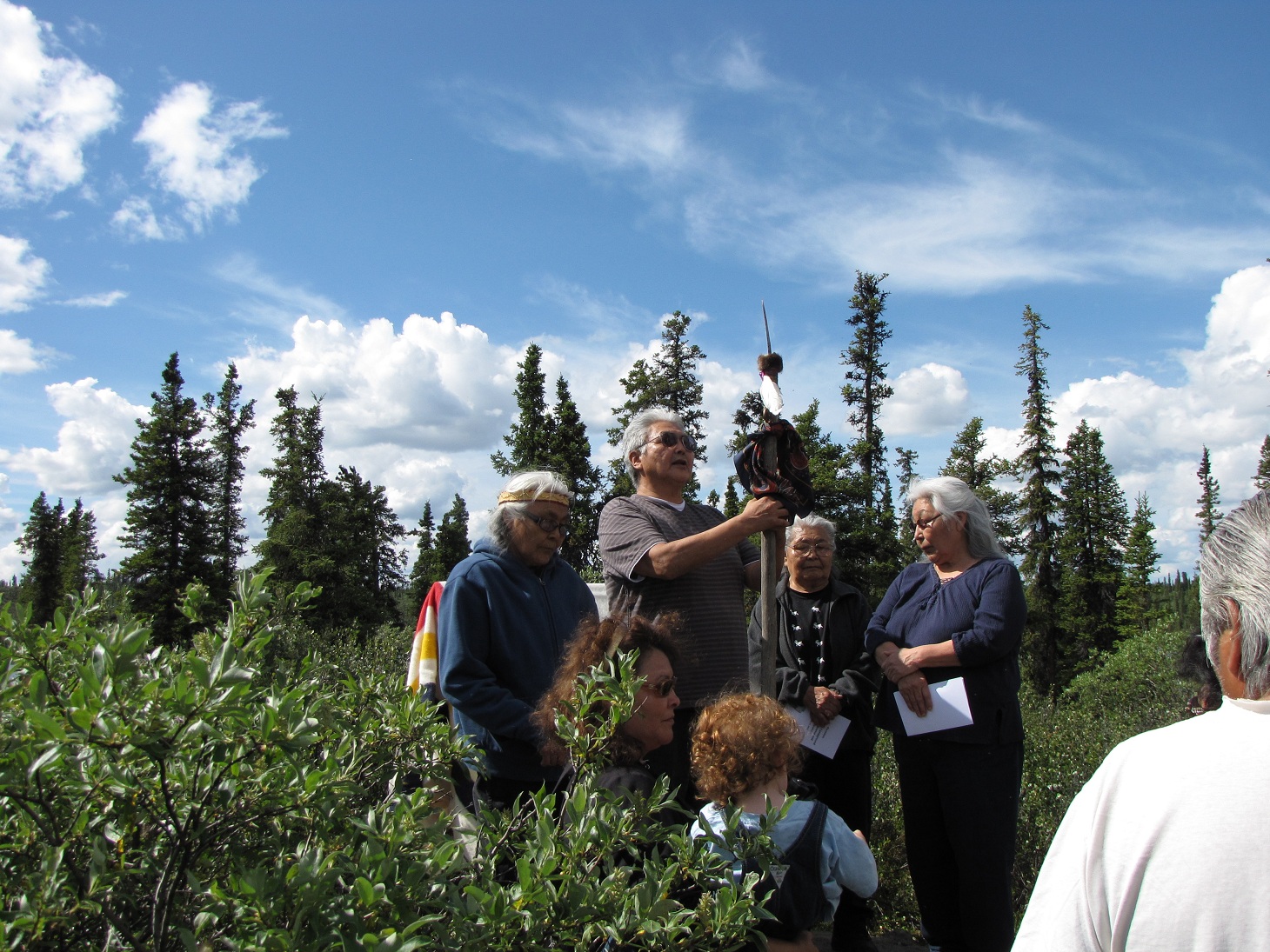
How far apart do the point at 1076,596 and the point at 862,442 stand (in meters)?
13.7

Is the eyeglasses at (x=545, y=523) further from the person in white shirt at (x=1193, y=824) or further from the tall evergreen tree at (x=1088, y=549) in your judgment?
the tall evergreen tree at (x=1088, y=549)

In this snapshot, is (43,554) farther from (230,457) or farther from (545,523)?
(545,523)

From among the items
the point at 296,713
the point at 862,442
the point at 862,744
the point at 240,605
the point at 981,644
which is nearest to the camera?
the point at 296,713

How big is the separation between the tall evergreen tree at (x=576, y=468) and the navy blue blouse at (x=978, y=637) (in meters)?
25.6

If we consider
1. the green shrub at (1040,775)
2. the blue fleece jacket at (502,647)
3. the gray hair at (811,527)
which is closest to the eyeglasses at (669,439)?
the blue fleece jacket at (502,647)

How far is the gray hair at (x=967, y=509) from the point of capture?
141 inches

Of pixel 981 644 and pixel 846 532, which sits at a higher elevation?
pixel 846 532

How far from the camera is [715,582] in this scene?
11.4ft

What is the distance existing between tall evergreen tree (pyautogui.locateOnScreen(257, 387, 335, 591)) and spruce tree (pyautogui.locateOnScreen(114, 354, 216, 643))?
8.07 feet

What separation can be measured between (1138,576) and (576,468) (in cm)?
2620

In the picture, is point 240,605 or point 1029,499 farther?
point 1029,499

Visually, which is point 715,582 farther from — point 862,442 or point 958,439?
point 958,439

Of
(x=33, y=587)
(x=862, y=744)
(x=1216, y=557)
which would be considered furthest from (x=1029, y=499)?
(x=33, y=587)

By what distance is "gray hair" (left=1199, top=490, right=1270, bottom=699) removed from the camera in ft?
4.13
